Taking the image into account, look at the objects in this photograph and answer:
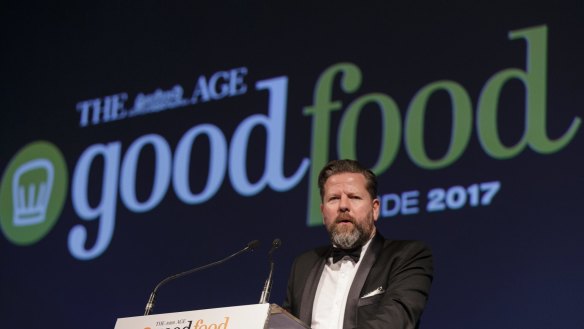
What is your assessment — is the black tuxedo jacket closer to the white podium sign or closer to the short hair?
the short hair

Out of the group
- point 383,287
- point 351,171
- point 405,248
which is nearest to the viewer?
point 383,287

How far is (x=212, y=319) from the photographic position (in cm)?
330

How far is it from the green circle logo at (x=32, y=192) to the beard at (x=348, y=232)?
2943mm

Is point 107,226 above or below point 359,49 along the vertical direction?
below

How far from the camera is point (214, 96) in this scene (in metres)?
6.27

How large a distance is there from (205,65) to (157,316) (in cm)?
317

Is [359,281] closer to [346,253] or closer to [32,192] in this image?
[346,253]

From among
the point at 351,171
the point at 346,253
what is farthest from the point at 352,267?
the point at 351,171

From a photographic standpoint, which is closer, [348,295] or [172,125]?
[348,295]

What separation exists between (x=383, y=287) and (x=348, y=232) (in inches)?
11.6

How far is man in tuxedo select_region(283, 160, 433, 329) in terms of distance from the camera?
12.8 feet

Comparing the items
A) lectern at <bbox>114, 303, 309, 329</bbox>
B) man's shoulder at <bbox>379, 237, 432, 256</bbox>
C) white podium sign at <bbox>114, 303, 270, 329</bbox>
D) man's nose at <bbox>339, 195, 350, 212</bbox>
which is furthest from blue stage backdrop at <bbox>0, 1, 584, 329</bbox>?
white podium sign at <bbox>114, 303, 270, 329</bbox>

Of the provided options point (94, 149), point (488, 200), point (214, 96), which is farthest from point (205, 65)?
point (488, 200)

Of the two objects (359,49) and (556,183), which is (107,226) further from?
(556,183)
